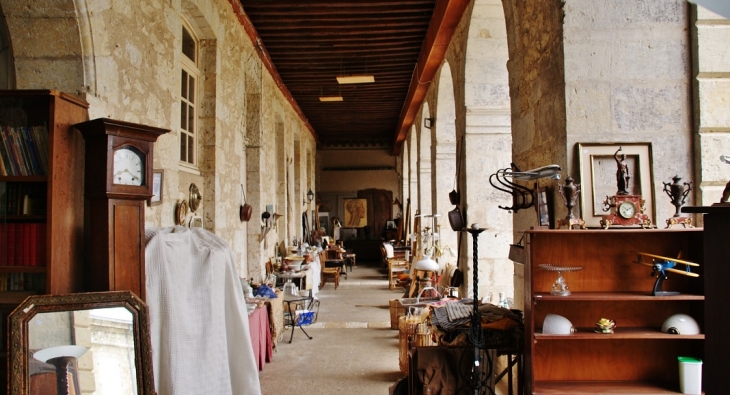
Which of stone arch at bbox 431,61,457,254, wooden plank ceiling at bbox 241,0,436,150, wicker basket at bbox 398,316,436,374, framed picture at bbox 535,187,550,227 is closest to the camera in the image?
framed picture at bbox 535,187,550,227

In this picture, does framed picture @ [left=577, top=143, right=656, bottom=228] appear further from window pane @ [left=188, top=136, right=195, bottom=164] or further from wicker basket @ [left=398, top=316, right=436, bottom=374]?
window pane @ [left=188, top=136, right=195, bottom=164]

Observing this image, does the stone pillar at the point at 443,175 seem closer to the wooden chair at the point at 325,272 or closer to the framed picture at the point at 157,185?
the wooden chair at the point at 325,272

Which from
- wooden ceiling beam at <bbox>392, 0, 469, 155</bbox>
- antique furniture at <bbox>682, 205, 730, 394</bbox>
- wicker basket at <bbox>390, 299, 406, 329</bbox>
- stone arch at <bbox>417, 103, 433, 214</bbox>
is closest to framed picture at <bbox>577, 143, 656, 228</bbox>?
antique furniture at <bbox>682, 205, 730, 394</bbox>

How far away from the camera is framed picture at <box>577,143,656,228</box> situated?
8.24ft

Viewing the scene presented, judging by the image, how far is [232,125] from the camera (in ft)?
18.3

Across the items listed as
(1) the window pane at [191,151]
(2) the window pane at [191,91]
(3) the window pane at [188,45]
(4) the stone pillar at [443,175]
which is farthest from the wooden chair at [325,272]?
(3) the window pane at [188,45]

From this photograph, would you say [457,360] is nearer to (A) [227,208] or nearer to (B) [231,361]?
(B) [231,361]

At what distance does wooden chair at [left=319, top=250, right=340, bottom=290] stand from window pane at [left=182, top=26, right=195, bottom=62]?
22.2ft

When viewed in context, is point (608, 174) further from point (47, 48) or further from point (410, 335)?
point (47, 48)

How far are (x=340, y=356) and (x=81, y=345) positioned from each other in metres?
3.51

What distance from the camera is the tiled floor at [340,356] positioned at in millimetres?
4371

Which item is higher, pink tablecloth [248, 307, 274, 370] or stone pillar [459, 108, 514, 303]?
stone pillar [459, 108, 514, 303]

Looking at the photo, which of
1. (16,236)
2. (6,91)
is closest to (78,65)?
(6,91)

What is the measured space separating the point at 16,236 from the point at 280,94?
7204 millimetres
